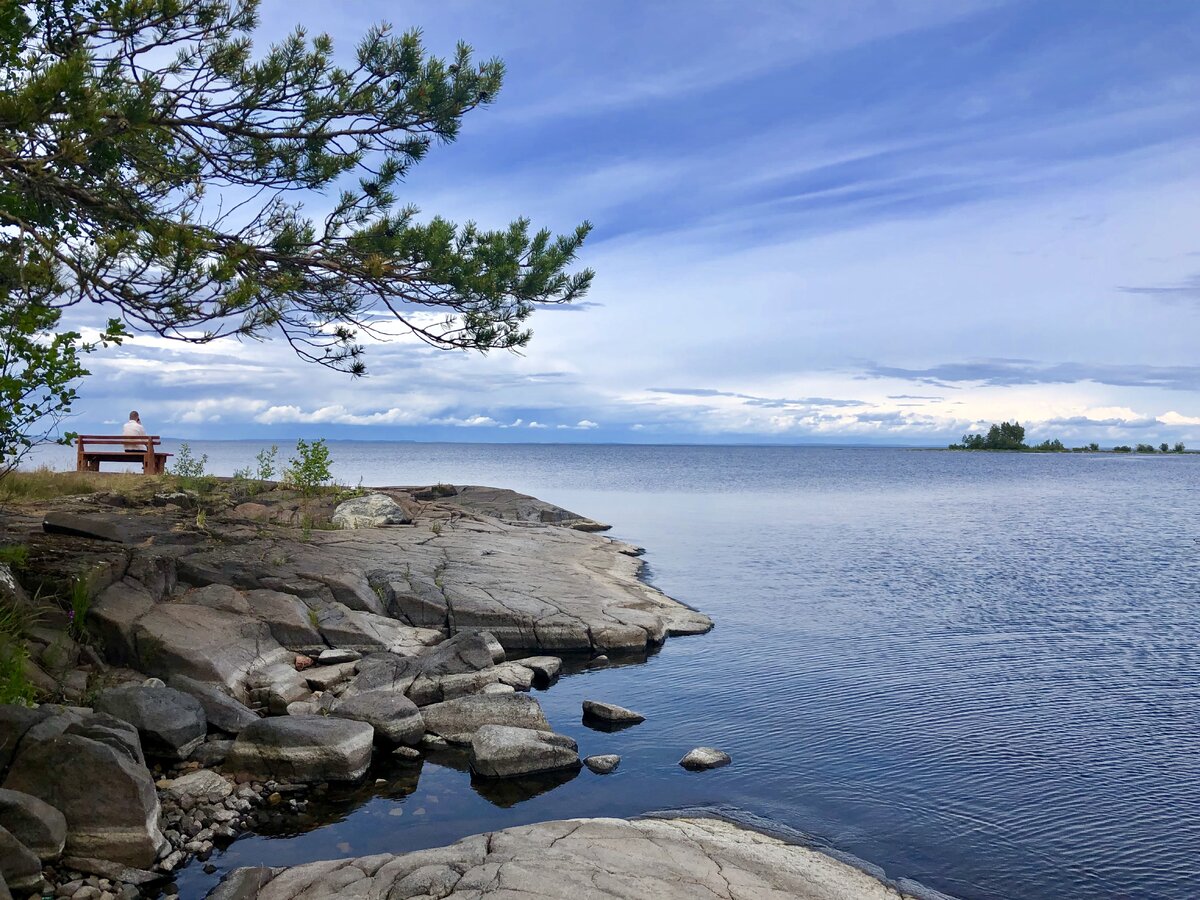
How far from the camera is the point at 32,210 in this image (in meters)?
9.93

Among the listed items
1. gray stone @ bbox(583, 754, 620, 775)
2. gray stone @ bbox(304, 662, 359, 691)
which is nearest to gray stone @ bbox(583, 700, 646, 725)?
gray stone @ bbox(583, 754, 620, 775)

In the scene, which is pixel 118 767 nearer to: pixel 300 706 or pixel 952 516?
pixel 300 706

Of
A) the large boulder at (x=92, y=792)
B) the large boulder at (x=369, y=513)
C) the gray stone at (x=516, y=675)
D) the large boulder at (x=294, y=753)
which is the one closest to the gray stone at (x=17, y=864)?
the large boulder at (x=92, y=792)

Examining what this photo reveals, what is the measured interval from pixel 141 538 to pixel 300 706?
5.15m

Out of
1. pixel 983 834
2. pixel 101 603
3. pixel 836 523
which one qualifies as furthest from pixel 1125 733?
pixel 836 523

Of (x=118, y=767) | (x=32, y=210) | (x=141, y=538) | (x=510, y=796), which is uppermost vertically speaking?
(x=32, y=210)

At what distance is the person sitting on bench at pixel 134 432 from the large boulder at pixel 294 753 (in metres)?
19.8

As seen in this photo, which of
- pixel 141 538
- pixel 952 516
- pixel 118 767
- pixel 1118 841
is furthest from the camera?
pixel 952 516

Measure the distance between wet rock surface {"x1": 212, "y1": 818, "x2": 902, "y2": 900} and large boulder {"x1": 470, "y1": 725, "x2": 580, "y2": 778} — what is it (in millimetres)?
2238

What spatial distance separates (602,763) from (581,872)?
3661mm

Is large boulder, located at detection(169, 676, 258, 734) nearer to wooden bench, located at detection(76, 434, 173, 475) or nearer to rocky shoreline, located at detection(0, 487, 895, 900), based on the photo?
rocky shoreline, located at detection(0, 487, 895, 900)

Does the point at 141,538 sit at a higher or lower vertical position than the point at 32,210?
lower

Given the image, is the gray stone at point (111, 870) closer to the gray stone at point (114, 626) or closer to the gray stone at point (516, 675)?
the gray stone at point (114, 626)

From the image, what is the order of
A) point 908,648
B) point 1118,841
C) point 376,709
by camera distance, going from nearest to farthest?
1. point 1118,841
2. point 376,709
3. point 908,648
